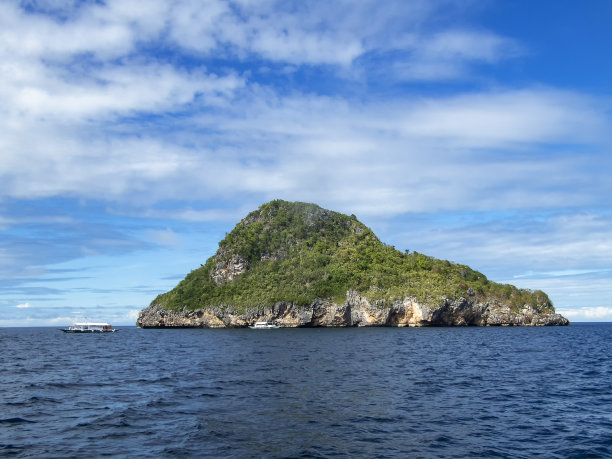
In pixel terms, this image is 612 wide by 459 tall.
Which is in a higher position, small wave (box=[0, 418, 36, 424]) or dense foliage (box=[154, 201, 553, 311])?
dense foliage (box=[154, 201, 553, 311])

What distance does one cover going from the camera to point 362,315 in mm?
162875

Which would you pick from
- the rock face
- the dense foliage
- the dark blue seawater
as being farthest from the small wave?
the dense foliage

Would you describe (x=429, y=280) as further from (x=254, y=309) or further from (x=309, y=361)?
(x=309, y=361)

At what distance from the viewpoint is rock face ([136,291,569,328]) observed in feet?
517

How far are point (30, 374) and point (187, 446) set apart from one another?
31.9m

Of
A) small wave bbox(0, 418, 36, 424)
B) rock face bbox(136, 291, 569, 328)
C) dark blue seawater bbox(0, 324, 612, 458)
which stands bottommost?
dark blue seawater bbox(0, 324, 612, 458)

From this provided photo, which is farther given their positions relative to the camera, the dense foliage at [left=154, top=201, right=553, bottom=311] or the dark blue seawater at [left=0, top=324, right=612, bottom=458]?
the dense foliage at [left=154, top=201, right=553, bottom=311]

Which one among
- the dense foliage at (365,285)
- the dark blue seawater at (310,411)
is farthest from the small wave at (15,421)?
the dense foliage at (365,285)

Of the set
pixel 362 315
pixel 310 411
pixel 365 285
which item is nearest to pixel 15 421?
pixel 310 411

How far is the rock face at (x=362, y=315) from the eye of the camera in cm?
15750

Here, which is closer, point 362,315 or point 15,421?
point 15,421

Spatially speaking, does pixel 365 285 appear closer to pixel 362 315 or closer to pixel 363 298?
pixel 363 298

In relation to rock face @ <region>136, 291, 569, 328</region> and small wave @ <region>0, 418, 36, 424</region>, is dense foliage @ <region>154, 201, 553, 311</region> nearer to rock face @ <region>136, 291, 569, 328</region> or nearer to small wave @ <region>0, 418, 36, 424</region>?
rock face @ <region>136, 291, 569, 328</region>

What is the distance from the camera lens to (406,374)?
41.0 m
